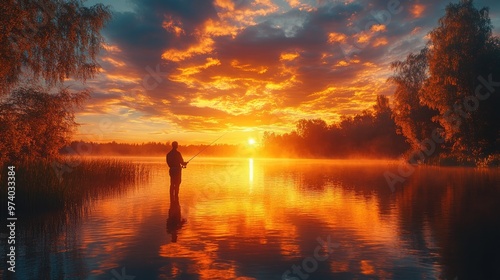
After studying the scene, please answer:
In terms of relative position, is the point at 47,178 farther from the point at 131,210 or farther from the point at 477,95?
the point at 477,95

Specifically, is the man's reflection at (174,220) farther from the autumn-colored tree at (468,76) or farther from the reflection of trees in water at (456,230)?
the autumn-colored tree at (468,76)

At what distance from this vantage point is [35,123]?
23.1 m

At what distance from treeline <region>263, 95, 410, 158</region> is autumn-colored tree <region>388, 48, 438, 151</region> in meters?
29.3

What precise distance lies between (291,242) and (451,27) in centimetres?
4079

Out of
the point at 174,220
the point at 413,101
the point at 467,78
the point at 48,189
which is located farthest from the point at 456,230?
the point at 413,101

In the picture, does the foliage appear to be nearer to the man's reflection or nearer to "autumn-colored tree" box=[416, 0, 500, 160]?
"autumn-colored tree" box=[416, 0, 500, 160]

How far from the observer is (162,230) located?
1330 cm

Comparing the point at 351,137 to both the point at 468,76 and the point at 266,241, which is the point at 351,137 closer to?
the point at 468,76

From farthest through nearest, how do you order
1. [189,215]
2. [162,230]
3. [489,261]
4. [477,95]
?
[477,95] → [189,215] → [162,230] → [489,261]

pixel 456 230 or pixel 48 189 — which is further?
pixel 48 189

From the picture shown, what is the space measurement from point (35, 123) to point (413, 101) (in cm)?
5636

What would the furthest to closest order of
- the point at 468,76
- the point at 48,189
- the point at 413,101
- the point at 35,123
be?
the point at 413,101, the point at 468,76, the point at 35,123, the point at 48,189

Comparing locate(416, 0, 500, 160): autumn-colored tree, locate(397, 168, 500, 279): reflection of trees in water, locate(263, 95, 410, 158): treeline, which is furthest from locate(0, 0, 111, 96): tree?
locate(263, 95, 410, 158): treeline

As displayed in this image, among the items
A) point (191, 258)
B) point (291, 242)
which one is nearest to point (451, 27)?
point (291, 242)
